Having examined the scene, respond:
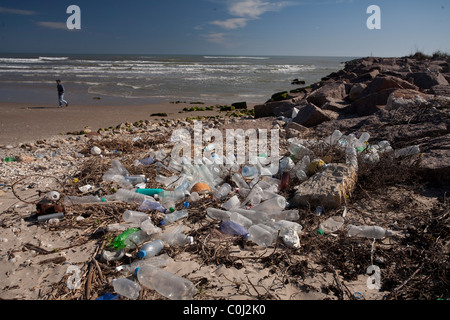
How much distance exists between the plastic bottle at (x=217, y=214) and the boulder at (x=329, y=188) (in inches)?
24.1

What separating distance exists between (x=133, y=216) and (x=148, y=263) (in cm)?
61

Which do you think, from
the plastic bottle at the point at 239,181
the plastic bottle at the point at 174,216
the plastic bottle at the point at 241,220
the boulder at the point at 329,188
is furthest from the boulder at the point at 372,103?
the plastic bottle at the point at 174,216

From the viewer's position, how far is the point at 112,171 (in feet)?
10.8

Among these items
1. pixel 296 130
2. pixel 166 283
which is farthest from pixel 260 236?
pixel 296 130

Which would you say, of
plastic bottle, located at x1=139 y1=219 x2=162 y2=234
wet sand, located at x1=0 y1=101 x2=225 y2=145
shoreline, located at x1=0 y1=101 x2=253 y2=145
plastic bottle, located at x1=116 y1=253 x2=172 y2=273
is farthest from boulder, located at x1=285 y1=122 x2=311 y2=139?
A: wet sand, located at x1=0 y1=101 x2=225 y2=145

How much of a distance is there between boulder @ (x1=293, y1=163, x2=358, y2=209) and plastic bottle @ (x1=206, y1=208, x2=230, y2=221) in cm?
61

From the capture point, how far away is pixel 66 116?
8219 millimetres

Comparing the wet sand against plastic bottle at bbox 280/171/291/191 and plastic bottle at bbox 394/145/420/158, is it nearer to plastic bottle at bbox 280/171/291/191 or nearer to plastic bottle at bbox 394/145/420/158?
plastic bottle at bbox 280/171/291/191

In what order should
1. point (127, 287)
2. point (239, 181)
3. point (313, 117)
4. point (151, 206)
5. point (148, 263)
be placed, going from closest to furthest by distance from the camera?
1. point (127, 287)
2. point (148, 263)
3. point (151, 206)
4. point (239, 181)
5. point (313, 117)

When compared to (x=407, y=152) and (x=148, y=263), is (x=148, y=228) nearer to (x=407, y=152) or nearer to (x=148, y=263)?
(x=148, y=263)
